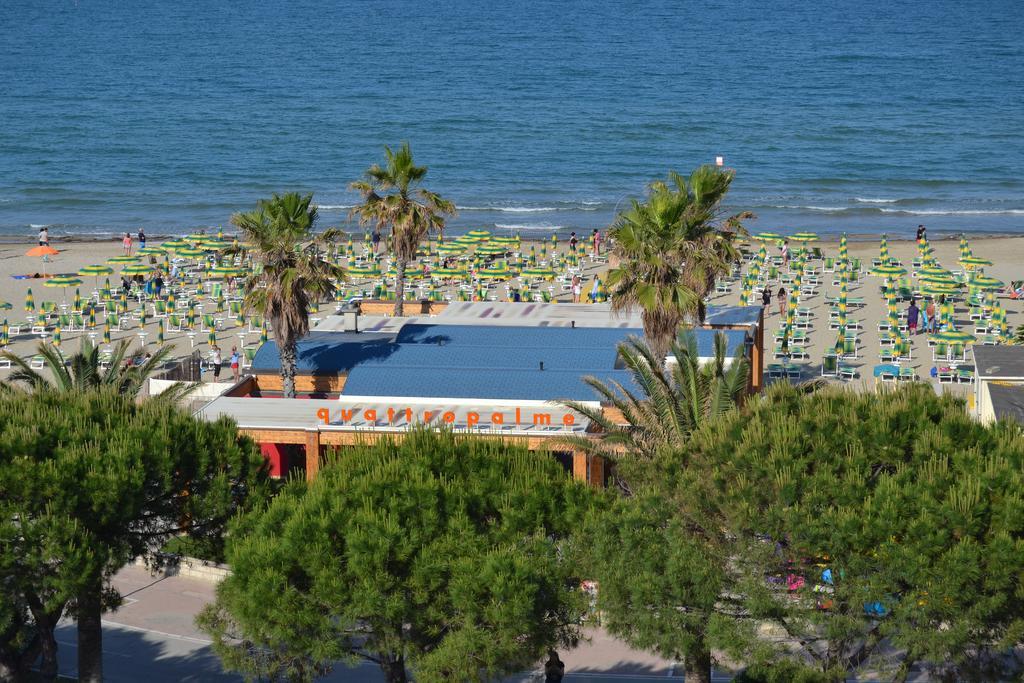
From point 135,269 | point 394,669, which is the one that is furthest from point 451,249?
point 394,669

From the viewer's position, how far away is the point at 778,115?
393 ft

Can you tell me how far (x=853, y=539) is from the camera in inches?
658

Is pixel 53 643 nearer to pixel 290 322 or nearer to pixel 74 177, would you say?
pixel 290 322

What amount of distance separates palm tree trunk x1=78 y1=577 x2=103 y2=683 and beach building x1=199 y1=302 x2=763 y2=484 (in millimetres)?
5437

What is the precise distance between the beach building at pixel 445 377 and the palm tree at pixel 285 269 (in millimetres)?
1536

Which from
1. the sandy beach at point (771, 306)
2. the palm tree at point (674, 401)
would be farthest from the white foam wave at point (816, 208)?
the palm tree at point (674, 401)

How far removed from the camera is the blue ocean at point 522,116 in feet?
283

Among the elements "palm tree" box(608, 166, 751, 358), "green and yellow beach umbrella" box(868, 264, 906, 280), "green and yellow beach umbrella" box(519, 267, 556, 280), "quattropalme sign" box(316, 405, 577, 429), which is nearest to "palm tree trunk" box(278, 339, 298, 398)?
"quattropalme sign" box(316, 405, 577, 429)

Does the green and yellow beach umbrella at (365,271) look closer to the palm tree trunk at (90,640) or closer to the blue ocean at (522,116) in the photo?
the blue ocean at (522,116)

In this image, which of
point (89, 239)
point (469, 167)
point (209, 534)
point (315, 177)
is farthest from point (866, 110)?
point (209, 534)

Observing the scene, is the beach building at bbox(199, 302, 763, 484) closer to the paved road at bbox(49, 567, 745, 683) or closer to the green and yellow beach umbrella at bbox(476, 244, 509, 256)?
the paved road at bbox(49, 567, 745, 683)

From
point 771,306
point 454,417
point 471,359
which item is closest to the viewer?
point 454,417

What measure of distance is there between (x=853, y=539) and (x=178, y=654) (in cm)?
1072

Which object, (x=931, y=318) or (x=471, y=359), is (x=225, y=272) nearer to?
(x=471, y=359)
